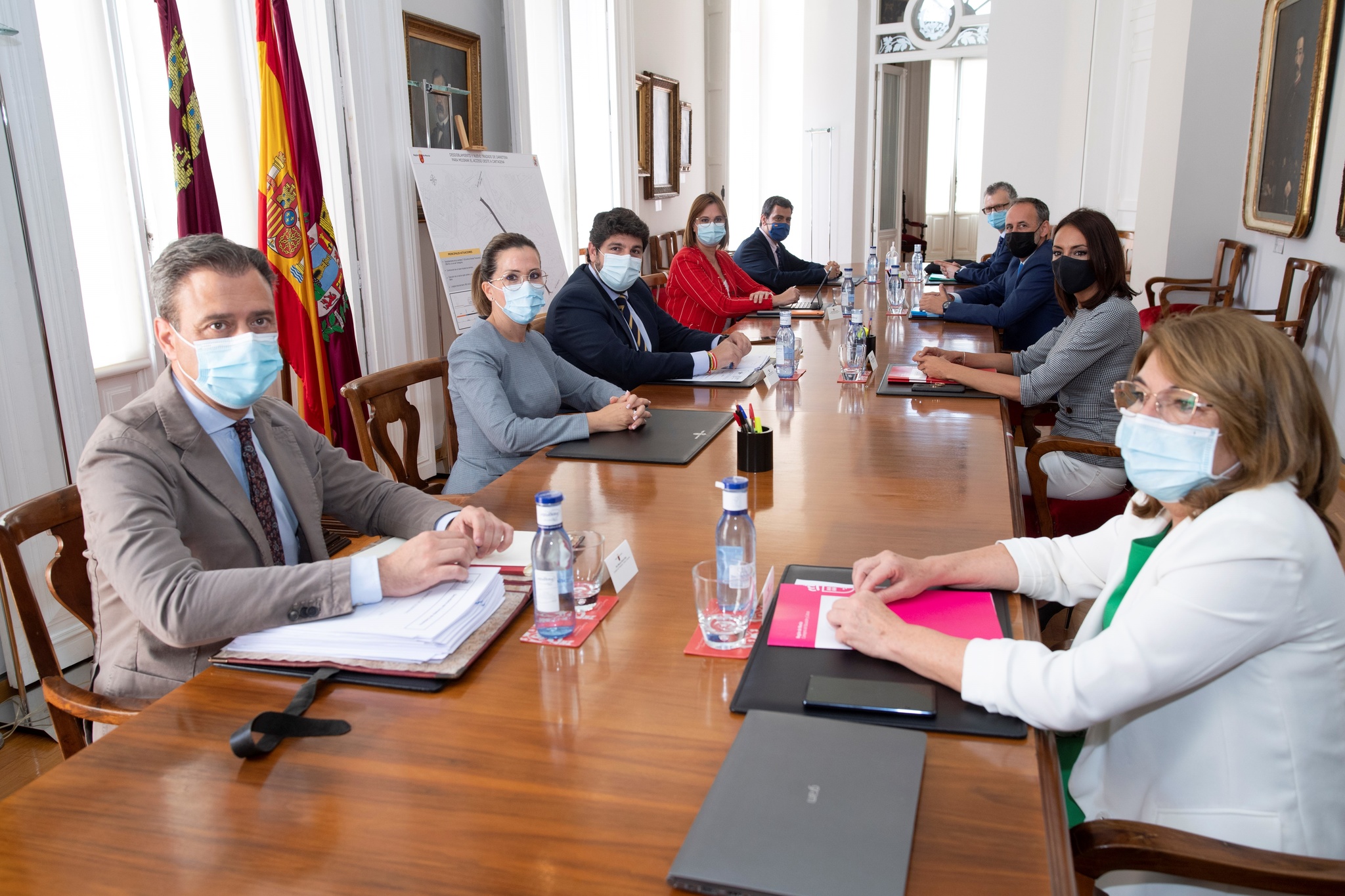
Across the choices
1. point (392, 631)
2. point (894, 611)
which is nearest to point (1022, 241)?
point (894, 611)

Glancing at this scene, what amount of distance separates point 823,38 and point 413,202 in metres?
6.13

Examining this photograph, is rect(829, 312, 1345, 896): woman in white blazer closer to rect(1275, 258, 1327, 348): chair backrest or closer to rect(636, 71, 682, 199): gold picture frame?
rect(1275, 258, 1327, 348): chair backrest

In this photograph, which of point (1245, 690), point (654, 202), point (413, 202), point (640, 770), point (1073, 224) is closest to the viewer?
point (640, 770)

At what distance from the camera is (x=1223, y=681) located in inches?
42.7

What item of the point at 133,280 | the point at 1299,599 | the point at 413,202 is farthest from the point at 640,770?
the point at 413,202

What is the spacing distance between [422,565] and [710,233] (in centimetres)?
369

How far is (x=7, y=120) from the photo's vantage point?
2.30m

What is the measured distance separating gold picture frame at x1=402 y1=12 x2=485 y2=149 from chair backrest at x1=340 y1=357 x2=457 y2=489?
7.03ft

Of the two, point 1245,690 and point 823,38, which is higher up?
point 823,38

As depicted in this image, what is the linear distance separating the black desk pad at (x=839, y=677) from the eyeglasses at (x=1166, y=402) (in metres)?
0.33

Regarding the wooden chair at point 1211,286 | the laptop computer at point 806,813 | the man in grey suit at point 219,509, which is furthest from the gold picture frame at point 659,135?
the laptop computer at point 806,813

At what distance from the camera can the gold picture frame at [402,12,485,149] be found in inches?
165

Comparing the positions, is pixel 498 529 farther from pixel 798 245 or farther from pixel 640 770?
pixel 798 245

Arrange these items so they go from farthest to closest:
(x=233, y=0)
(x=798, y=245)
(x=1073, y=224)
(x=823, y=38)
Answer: (x=798, y=245)
(x=823, y=38)
(x=233, y=0)
(x=1073, y=224)
